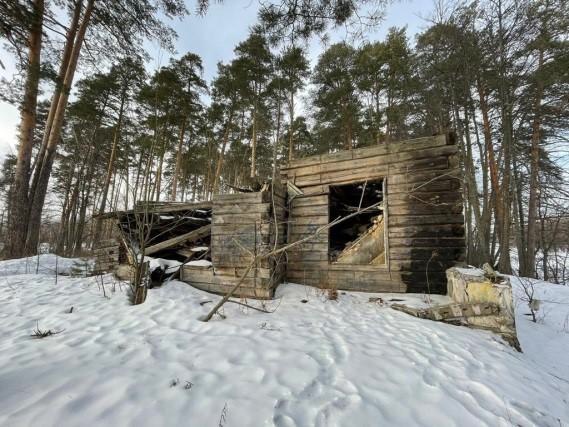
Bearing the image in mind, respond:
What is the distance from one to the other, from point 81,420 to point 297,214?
15.6 feet

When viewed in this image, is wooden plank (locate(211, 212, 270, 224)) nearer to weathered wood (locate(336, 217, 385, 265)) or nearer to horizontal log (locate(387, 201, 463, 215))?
weathered wood (locate(336, 217, 385, 265))

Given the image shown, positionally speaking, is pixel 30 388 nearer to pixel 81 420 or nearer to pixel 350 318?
pixel 81 420

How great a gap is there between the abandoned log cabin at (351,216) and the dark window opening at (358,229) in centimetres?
3

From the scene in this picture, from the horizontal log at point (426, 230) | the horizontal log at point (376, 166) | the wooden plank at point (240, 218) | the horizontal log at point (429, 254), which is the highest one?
the horizontal log at point (376, 166)

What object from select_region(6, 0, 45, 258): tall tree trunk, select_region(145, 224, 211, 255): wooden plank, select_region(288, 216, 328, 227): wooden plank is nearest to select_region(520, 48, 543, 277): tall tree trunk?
select_region(288, 216, 328, 227): wooden plank

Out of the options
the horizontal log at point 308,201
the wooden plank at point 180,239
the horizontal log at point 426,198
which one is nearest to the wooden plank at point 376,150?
the horizontal log at point 308,201

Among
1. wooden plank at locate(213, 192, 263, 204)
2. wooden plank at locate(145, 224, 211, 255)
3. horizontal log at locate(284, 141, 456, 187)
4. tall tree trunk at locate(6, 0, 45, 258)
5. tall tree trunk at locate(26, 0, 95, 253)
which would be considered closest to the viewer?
horizontal log at locate(284, 141, 456, 187)

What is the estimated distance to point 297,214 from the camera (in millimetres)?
→ 5746

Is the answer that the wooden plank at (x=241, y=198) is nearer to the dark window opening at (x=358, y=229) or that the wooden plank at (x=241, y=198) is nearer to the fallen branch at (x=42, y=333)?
the dark window opening at (x=358, y=229)

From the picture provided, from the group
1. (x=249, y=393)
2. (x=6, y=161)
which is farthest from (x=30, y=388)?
(x=6, y=161)

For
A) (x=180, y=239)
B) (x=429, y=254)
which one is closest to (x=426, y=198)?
(x=429, y=254)

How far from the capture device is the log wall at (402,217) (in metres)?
4.55

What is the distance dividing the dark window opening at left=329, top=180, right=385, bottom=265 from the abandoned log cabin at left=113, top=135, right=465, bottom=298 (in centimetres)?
3

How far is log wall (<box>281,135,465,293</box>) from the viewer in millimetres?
4551
